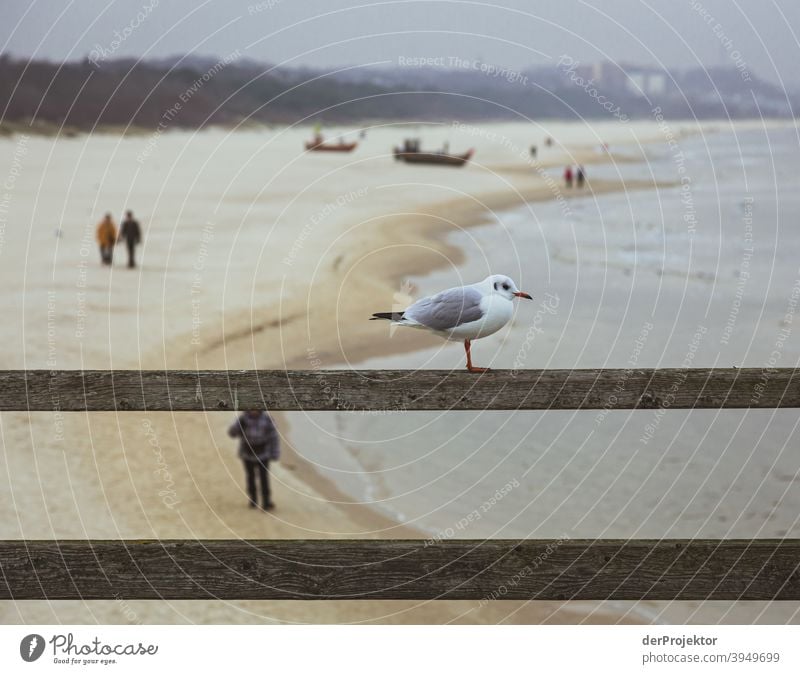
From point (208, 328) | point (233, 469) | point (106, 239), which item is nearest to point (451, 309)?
point (233, 469)

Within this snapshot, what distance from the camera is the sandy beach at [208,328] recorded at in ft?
43.0

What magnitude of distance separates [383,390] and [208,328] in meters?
22.4

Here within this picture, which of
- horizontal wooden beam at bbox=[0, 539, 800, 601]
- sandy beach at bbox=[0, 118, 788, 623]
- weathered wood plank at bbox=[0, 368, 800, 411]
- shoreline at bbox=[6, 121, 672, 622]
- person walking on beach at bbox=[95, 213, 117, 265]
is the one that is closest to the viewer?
weathered wood plank at bbox=[0, 368, 800, 411]

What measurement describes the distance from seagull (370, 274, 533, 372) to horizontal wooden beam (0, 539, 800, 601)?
136 centimetres

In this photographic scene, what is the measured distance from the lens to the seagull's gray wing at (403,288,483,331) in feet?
19.4

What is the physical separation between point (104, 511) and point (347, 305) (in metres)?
18.0

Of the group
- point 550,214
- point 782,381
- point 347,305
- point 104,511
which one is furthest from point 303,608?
point 550,214

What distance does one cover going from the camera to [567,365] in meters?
23.8

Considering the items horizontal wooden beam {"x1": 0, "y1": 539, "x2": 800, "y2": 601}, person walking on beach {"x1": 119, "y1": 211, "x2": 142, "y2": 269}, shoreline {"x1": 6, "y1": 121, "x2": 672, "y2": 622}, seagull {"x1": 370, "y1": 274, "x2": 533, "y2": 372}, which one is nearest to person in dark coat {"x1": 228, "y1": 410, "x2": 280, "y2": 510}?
shoreline {"x1": 6, "y1": 121, "x2": 672, "y2": 622}

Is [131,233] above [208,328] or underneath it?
above

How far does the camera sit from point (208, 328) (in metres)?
26.7

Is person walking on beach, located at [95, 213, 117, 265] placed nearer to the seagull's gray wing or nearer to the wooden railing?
the seagull's gray wing

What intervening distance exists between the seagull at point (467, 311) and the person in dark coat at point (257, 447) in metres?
7.21

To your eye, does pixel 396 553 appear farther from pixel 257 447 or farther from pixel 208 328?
pixel 208 328
